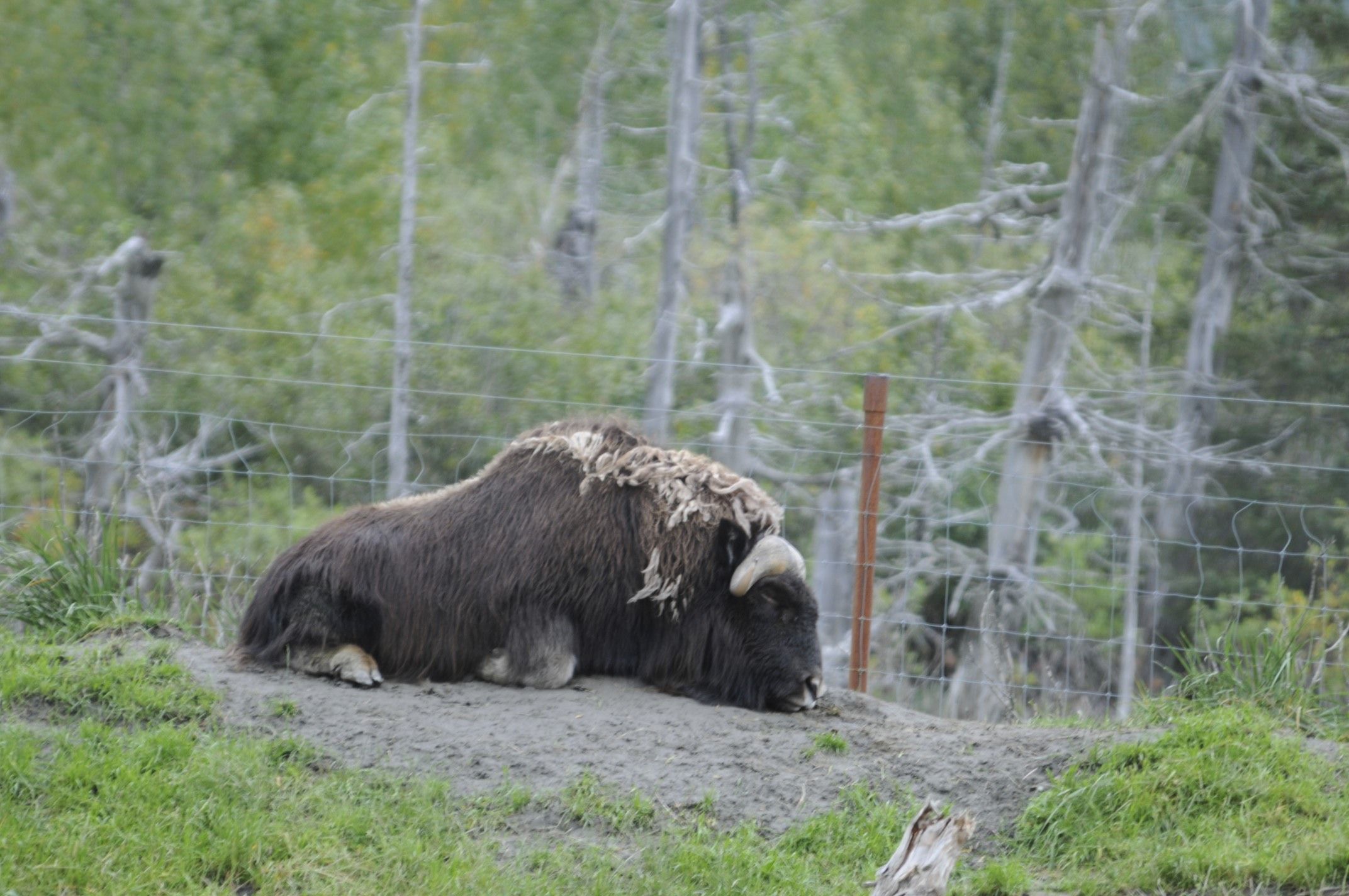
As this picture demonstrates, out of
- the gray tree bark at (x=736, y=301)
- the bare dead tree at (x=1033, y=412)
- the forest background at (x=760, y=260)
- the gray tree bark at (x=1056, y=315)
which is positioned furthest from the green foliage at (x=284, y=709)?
the gray tree bark at (x=1056, y=315)

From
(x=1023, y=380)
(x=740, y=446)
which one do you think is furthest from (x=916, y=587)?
(x=740, y=446)

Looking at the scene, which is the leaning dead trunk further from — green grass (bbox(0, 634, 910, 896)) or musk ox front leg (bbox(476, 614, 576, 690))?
green grass (bbox(0, 634, 910, 896))

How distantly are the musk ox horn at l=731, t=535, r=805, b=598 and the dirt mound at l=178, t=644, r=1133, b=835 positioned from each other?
1.89 ft

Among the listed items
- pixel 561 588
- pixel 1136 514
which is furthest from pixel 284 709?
pixel 1136 514

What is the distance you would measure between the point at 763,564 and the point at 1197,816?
2.18 m

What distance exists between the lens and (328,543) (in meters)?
6.14

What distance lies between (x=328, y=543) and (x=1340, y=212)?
17.7 meters

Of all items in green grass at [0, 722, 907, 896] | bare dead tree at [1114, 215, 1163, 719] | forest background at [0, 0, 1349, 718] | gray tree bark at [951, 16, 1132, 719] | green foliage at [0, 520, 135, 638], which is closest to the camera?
green grass at [0, 722, 907, 896]

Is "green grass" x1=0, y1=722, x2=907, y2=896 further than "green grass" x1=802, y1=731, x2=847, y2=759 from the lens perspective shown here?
No

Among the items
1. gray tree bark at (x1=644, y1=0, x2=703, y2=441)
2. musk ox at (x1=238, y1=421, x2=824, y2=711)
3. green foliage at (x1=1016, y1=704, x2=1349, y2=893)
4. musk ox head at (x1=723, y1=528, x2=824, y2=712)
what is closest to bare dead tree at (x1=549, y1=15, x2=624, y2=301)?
gray tree bark at (x1=644, y1=0, x2=703, y2=441)

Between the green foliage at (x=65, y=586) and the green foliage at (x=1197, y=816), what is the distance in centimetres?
435

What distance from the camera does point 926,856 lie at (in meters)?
3.95

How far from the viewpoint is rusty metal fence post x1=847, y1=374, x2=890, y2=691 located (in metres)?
6.90

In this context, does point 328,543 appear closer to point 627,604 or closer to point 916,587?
point 627,604
